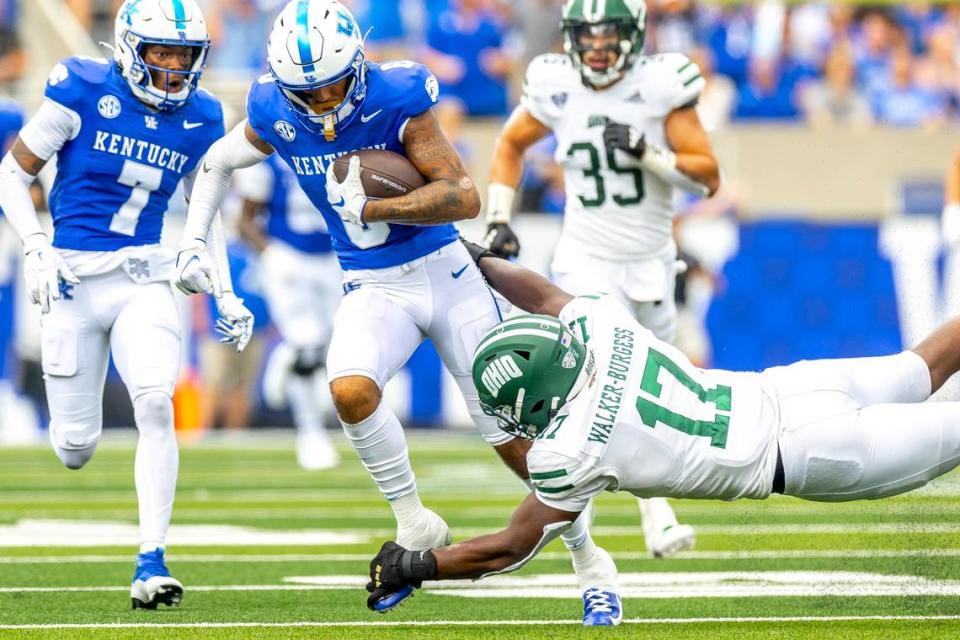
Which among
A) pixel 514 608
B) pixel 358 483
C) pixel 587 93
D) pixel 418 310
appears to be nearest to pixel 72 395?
pixel 418 310

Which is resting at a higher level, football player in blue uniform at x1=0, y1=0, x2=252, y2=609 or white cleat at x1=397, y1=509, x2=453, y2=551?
football player in blue uniform at x1=0, y1=0, x2=252, y2=609

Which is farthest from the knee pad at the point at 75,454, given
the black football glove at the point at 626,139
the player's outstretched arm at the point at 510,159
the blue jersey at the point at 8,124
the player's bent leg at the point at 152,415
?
the blue jersey at the point at 8,124

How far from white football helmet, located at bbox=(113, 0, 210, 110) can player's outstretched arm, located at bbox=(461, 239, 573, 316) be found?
48.8 inches

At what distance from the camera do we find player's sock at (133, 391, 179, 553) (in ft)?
18.0

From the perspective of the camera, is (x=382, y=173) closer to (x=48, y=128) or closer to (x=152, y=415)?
(x=152, y=415)

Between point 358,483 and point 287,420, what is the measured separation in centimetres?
366

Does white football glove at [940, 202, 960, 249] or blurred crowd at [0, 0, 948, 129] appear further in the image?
blurred crowd at [0, 0, 948, 129]

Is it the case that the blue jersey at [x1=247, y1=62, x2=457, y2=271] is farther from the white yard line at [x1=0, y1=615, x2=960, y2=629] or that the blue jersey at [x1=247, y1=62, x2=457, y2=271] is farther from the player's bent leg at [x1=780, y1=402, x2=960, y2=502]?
the player's bent leg at [x1=780, y1=402, x2=960, y2=502]

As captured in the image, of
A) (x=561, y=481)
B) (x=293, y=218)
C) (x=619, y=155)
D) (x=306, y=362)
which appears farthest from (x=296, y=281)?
(x=561, y=481)

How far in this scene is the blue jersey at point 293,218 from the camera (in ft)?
35.4

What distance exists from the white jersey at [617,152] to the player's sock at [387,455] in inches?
67.7

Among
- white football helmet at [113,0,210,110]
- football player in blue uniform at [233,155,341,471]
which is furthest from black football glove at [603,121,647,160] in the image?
football player in blue uniform at [233,155,341,471]

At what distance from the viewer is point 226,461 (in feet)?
36.3

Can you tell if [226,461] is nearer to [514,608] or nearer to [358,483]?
[358,483]
